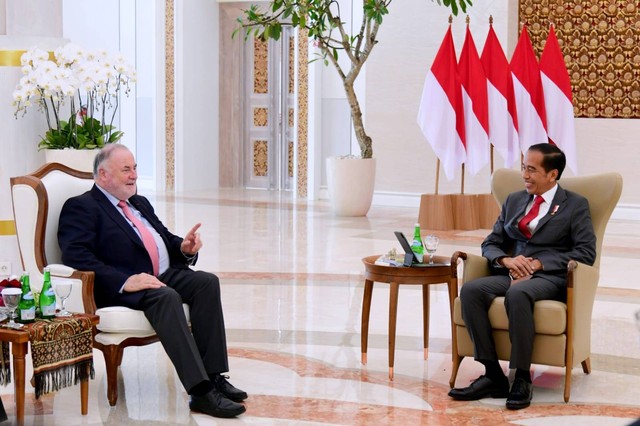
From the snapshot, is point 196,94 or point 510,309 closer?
point 510,309

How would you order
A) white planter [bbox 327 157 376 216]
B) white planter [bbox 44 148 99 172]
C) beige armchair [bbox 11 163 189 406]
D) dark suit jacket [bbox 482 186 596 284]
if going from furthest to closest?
1. white planter [bbox 327 157 376 216]
2. white planter [bbox 44 148 99 172]
3. dark suit jacket [bbox 482 186 596 284]
4. beige armchair [bbox 11 163 189 406]

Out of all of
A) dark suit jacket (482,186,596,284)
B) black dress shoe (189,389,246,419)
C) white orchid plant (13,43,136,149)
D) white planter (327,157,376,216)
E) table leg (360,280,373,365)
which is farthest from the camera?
white planter (327,157,376,216)

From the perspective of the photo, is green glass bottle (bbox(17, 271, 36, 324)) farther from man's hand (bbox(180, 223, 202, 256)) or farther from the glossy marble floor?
man's hand (bbox(180, 223, 202, 256))

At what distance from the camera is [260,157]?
15.9m

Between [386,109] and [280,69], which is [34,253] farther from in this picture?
[280,69]

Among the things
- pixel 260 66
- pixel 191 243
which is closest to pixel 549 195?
pixel 191 243

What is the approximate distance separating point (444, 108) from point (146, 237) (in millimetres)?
6441

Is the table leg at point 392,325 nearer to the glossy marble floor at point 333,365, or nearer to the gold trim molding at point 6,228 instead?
the glossy marble floor at point 333,365

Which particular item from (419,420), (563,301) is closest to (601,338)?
(563,301)

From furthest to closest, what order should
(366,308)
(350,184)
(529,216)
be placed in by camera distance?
(350,184) < (366,308) < (529,216)

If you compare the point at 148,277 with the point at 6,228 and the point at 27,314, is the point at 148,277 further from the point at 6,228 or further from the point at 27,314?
the point at 6,228

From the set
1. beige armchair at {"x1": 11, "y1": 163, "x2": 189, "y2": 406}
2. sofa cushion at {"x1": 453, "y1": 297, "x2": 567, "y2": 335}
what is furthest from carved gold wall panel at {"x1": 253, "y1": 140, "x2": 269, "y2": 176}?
sofa cushion at {"x1": 453, "y1": 297, "x2": 567, "y2": 335}

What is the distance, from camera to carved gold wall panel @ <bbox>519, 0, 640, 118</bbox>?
1224 centimetres

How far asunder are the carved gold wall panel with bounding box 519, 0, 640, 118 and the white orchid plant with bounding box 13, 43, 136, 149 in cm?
715
